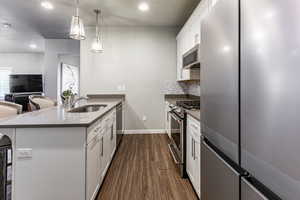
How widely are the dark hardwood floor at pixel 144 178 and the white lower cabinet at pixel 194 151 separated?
0.23m

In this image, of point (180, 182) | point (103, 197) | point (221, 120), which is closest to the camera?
point (221, 120)

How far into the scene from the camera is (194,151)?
2.10 m

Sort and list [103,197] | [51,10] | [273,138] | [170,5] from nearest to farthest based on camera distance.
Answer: [273,138], [103,197], [170,5], [51,10]

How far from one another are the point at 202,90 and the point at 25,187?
1655 mm

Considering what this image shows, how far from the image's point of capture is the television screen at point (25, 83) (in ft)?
27.1

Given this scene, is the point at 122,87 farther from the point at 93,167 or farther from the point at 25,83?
the point at 25,83

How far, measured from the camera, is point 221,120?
3.61ft

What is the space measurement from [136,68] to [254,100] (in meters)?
4.41

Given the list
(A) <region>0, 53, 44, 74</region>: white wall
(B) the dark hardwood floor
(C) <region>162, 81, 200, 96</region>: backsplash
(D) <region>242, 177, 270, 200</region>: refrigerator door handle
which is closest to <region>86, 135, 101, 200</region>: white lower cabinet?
(B) the dark hardwood floor

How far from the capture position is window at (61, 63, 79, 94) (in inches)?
271

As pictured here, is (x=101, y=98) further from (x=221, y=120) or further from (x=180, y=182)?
(x=221, y=120)

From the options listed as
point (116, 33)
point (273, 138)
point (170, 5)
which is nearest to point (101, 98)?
point (116, 33)

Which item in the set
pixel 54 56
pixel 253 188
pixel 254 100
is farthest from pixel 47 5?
pixel 253 188

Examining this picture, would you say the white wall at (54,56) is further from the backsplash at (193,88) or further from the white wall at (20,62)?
the backsplash at (193,88)
